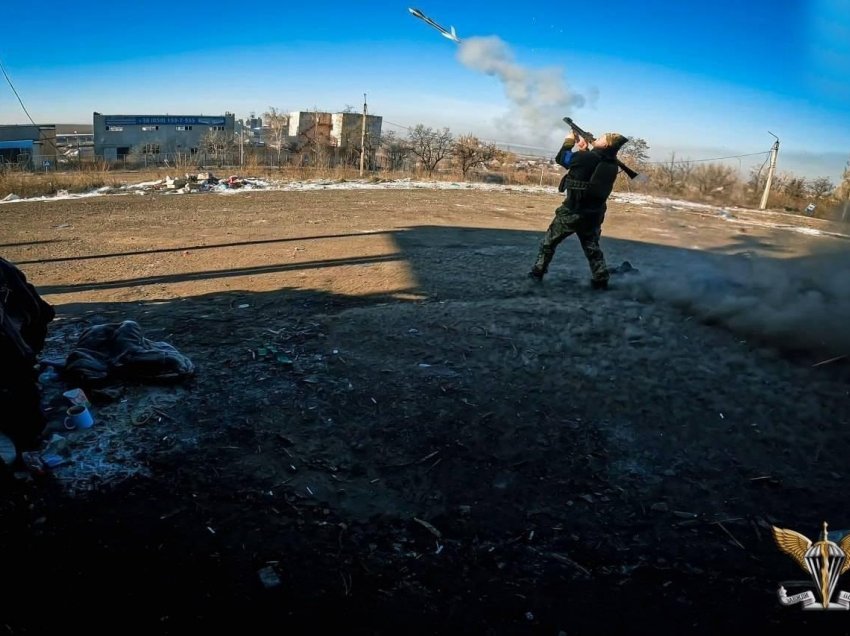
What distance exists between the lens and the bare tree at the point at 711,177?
20391 millimetres

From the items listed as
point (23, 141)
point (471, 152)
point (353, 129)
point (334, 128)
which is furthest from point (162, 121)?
point (471, 152)

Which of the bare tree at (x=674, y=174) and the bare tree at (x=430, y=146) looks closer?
the bare tree at (x=674, y=174)

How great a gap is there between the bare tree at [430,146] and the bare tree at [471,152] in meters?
2.36

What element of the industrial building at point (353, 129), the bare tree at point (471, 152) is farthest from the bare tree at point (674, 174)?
the industrial building at point (353, 129)

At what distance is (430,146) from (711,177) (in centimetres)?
1995

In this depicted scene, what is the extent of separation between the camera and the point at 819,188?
972 inches

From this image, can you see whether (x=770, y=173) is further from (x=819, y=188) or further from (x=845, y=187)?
(x=845, y=187)

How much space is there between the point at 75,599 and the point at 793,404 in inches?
177

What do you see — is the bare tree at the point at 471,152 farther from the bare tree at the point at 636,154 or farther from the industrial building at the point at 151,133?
the industrial building at the point at 151,133

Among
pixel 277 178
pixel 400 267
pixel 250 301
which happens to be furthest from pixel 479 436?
pixel 277 178

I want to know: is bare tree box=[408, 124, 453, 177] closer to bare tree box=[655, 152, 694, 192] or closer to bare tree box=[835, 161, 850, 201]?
bare tree box=[655, 152, 694, 192]

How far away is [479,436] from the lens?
3.27 meters

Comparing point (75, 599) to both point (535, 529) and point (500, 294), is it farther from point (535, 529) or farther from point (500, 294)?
point (500, 294)

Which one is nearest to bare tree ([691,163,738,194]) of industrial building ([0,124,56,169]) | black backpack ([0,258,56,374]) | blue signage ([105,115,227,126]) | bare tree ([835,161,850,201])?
bare tree ([835,161,850,201])
